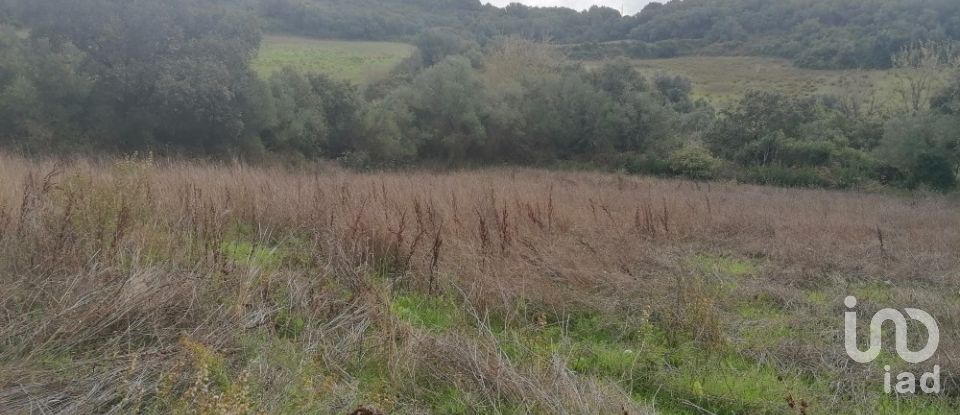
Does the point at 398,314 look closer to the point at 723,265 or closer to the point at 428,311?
the point at 428,311

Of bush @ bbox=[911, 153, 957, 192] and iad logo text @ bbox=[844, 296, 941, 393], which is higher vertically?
iad logo text @ bbox=[844, 296, 941, 393]

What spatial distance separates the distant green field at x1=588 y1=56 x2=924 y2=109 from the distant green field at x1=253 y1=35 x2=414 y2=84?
17.0 metres

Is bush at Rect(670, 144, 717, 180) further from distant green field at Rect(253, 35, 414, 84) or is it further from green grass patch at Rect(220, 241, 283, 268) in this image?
green grass patch at Rect(220, 241, 283, 268)

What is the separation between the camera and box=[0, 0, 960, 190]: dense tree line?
1552cm

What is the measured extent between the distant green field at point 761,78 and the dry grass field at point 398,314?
37.3 m

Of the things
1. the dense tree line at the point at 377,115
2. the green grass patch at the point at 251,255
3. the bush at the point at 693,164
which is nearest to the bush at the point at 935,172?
the dense tree line at the point at 377,115

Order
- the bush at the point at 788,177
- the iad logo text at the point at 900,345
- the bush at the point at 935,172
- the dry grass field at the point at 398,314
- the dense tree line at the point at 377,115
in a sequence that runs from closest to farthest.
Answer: the dry grass field at the point at 398,314, the iad logo text at the point at 900,345, the dense tree line at the point at 377,115, the bush at the point at 935,172, the bush at the point at 788,177

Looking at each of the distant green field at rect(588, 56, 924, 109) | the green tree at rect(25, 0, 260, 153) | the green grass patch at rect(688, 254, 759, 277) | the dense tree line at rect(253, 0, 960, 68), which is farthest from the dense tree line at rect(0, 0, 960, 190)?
the dense tree line at rect(253, 0, 960, 68)

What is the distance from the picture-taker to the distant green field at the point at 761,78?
40.1 meters

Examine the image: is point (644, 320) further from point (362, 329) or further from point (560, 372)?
point (362, 329)

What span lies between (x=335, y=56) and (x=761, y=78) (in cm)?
3478

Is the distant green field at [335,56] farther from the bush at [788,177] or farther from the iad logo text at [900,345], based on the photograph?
the iad logo text at [900,345]

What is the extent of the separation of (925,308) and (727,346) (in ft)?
7.15

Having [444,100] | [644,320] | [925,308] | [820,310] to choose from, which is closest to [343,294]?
[644,320]
